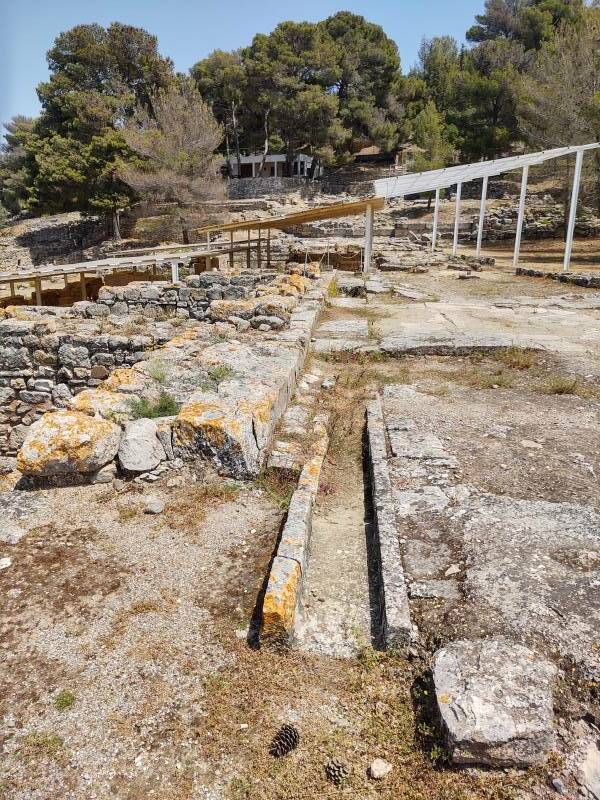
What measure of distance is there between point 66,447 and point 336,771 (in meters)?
2.87

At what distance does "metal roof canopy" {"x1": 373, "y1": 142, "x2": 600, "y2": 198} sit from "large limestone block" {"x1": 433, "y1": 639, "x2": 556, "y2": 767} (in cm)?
1880

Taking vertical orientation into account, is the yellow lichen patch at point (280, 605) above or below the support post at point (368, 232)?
below

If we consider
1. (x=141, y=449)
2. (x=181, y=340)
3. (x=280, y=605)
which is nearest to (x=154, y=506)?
(x=141, y=449)

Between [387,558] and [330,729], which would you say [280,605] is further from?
[387,558]

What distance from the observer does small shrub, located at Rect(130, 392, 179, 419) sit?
4824mm

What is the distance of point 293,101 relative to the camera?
131 ft

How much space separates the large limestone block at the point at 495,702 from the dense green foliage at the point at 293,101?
2581 cm

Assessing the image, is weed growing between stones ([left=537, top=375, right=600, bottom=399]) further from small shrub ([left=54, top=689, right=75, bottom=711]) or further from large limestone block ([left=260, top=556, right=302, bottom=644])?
small shrub ([left=54, top=689, right=75, bottom=711])

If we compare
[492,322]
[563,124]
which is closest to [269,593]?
[492,322]

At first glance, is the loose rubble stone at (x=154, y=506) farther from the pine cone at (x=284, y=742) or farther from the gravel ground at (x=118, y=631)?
the pine cone at (x=284, y=742)

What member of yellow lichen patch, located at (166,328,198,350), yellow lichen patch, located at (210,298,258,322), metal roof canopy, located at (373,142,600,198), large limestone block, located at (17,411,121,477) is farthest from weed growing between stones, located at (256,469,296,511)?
metal roof canopy, located at (373,142,600,198)

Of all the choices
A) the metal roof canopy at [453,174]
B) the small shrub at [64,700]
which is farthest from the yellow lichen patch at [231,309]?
the metal roof canopy at [453,174]

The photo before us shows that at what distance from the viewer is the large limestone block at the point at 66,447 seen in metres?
4.05

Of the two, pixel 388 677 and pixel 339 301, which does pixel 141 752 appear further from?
pixel 339 301
